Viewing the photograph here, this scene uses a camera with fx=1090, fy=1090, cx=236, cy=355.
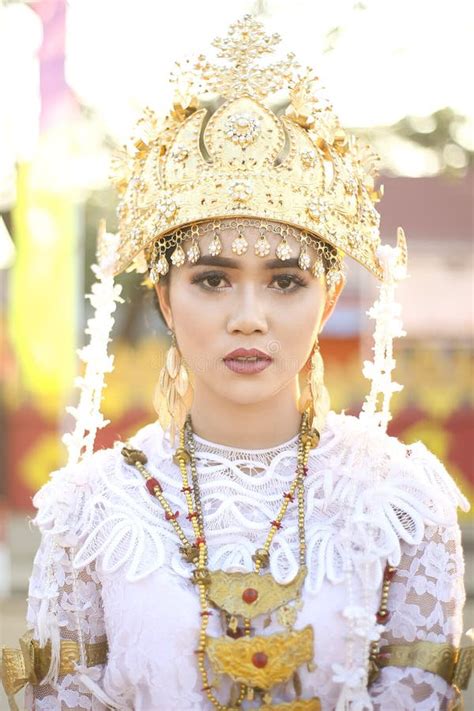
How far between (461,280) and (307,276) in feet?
23.3

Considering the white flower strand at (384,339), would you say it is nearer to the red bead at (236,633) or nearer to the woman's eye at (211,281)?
the woman's eye at (211,281)

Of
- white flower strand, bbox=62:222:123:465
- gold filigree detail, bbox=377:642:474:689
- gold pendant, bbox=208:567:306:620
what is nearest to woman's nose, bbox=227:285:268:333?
white flower strand, bbox=62:222:123:465

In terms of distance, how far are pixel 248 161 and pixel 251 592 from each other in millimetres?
957

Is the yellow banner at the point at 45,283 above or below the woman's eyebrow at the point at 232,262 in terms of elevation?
above

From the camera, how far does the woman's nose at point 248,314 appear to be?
2.35 meters

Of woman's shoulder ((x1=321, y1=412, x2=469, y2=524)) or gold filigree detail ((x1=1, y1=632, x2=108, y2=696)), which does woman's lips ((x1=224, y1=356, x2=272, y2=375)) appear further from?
gold filigree detail ((x1=1, y1=632, x2=108, y2=696))

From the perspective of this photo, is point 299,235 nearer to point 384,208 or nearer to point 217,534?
point 217,534

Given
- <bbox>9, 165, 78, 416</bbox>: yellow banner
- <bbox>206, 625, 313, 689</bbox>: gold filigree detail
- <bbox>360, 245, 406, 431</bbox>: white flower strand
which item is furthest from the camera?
<bbox>9, 165, 78, 416</bbox>: yellow banner

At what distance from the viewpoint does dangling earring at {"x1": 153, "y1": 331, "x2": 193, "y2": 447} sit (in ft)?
8.70

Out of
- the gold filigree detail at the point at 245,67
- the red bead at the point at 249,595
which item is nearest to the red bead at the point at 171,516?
the red bead at the point at 249,595

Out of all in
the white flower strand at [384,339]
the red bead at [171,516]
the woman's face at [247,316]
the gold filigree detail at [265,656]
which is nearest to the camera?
the gold filigree detail at [265,656]

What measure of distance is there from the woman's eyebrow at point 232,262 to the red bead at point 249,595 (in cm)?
70

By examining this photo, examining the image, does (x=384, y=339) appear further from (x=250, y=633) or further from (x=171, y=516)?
(x=250, y=633)

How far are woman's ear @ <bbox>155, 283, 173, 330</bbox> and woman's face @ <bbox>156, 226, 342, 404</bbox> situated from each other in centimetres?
10
